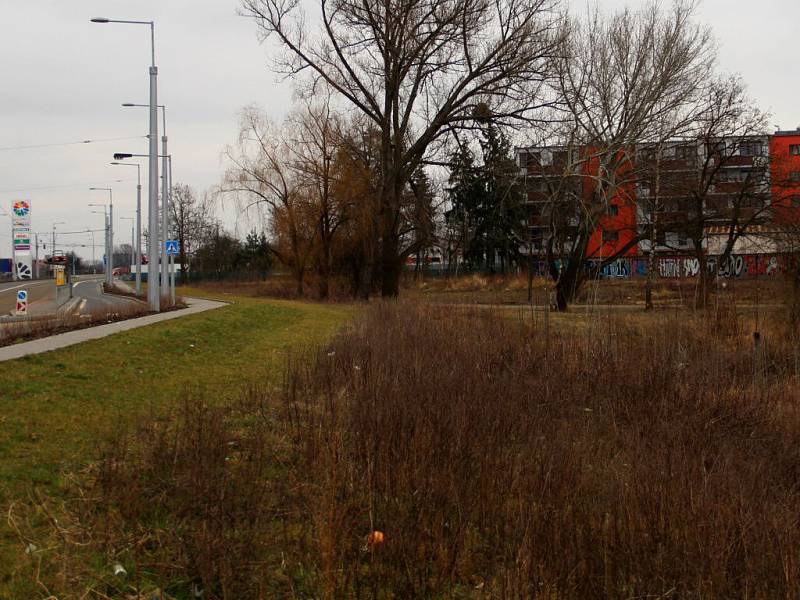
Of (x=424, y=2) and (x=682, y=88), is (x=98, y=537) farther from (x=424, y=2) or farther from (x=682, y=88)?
(x=424, y=2)

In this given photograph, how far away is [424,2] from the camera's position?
28391 mm

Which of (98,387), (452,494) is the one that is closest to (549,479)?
(452,494)

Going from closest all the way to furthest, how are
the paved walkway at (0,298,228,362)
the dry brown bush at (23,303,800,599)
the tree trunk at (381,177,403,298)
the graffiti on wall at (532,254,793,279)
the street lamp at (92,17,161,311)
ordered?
1. the dry brown bush at (23,303,800,599)
2. the paved walkway at (0,298,228,362)
3. the street lamp at (92,17,161,311)
4. the graffiti on wall at (532,254,793,279)
5. the tree trunk at (381,177,403,298)

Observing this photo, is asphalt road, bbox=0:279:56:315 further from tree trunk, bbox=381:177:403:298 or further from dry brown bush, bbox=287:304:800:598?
dry brown bush, bbox=287:304:800:598

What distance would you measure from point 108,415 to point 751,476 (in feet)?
19.5

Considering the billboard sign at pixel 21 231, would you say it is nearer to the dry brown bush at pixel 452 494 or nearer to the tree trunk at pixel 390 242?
the tree trunk at pixel 390 242

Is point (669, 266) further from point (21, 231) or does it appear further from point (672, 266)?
point (21, 231)

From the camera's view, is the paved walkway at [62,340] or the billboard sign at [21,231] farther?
the billboard sign at [21,231]

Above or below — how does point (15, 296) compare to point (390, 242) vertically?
below

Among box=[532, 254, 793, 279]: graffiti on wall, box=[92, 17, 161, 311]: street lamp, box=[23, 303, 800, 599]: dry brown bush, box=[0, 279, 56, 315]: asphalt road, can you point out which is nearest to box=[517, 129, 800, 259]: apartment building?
box=[532, 254, 793, 279]: graffiti on wall

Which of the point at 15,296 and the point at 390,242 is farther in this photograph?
the point at 15,296

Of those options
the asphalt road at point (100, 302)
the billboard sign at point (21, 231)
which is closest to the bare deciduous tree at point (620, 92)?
the asphalt road at point (100, 302)

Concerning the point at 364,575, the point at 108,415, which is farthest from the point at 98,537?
the point at 108,415

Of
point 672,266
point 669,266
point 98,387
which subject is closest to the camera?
point 98,387
